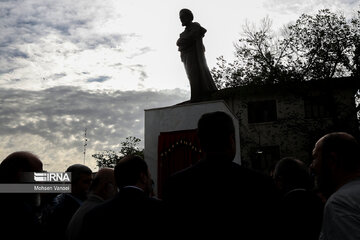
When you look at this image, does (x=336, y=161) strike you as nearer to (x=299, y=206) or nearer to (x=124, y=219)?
(x=299, y=206)

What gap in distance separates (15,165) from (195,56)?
572cm

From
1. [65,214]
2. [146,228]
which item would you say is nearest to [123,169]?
[146,228]

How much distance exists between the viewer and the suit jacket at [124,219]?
7.16ft

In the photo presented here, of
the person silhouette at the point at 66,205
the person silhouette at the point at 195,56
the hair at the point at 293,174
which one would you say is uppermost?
the person silhouette at the point at 195,56

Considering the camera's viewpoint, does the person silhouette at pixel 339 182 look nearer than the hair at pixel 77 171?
Yes

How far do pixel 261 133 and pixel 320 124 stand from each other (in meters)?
3.81

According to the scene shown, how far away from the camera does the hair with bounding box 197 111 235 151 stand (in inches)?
73.3

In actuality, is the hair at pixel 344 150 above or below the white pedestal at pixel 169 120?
below

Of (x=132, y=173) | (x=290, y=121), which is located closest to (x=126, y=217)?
(x=132, y=173)

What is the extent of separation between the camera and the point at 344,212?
63.4 inches

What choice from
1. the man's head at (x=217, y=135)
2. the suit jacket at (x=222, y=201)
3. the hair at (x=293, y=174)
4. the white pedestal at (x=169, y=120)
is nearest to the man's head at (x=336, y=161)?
the suit jacket at (x=222, y=201)

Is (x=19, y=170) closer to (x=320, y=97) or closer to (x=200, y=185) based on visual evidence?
(x=200, y=185)

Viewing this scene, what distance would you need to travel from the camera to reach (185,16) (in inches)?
294

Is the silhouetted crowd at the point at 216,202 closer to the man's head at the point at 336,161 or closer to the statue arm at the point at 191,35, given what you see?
the man's head at the point at 336,161
